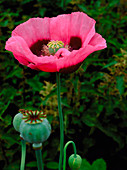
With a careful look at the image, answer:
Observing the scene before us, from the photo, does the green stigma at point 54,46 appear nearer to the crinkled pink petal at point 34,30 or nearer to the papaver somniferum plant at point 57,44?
the papaver somniferum plant at point 57,44

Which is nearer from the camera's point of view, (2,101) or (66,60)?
(66,60)

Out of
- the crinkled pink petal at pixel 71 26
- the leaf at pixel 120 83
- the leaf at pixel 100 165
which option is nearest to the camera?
the crinkled pink petal at pixel 71 26

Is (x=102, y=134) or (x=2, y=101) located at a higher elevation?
(x=2, y=101)

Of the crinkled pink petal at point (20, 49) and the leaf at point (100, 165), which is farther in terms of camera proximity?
the leaf at point (100, 165)

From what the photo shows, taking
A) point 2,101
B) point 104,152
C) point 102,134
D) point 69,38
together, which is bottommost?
point 104,152

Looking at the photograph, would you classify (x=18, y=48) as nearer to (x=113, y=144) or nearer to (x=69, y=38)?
(x=69, y=38)

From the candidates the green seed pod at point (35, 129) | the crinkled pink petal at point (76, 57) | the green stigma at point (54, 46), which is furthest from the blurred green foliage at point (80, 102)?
the green seed pod at point (35, 129)

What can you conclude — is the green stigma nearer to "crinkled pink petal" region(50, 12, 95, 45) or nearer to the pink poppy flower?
the pink poppy flower

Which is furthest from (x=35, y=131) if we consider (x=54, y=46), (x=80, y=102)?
(x=80, y=102)

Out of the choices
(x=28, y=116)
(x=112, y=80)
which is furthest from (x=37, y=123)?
(x=112, y=80)
